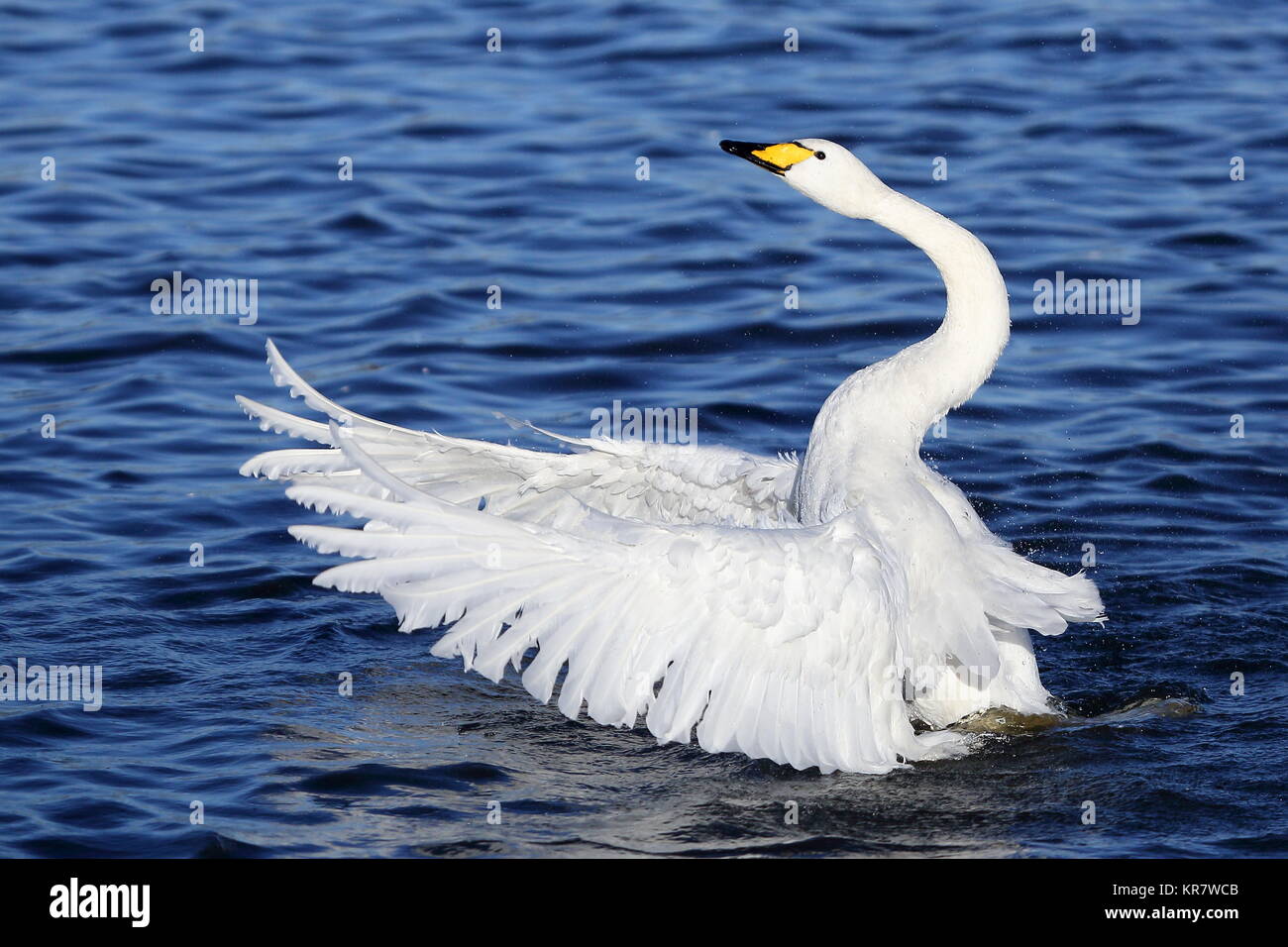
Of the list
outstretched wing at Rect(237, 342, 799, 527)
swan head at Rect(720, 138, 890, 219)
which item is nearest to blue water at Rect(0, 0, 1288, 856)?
outstretched wing at Rect(237, 342, 799, 527)

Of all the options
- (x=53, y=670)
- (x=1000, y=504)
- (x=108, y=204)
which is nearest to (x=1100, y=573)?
(x=1000, y=504)

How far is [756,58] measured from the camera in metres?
18.7

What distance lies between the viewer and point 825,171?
821cm

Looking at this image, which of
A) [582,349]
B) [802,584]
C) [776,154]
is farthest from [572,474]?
[582,349]

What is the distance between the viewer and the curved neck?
26.2 feet

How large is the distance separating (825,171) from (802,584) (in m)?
2.01

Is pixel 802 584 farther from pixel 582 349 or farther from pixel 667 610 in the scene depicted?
pixel 582 349

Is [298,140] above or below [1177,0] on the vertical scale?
below

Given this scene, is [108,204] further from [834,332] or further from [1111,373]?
[1111,373]

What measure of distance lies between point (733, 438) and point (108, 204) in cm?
619

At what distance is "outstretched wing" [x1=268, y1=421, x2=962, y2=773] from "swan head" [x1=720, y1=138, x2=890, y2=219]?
5.20 feet

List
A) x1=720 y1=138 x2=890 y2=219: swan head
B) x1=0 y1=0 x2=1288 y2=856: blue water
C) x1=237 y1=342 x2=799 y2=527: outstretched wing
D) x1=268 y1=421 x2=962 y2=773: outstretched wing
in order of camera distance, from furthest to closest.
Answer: x1=237 y1=342 x2=799 y2=527: outstretched wing → x1=720 y1=138 x2=890 y2=219: swan head → x1=0 y1=0 x2=1288 y2=856: blue water → x1=268 y1=421 x2=962 y2=773: outstretched wing

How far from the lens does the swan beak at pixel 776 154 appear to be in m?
8.25

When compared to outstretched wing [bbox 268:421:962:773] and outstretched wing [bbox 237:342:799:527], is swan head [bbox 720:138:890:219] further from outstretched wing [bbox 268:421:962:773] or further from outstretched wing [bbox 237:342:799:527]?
outstretched wing [bbox 268:421:962:773]
